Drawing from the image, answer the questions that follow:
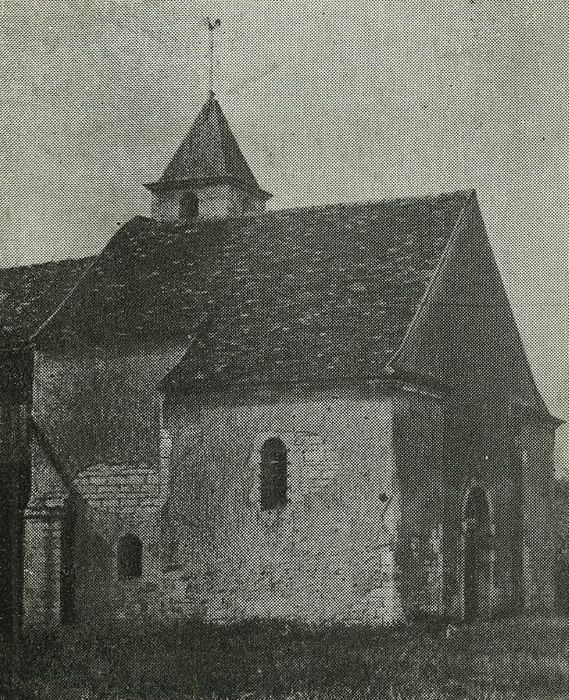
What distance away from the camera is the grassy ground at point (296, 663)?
623 inches

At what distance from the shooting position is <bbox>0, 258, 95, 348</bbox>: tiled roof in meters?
28.5

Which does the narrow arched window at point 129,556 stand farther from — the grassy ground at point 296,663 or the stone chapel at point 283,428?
the grassy ground at point 296,663

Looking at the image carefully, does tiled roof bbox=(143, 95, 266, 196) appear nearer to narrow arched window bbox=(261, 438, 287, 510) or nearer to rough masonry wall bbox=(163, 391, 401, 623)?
rough masonry wall bbox=(163, 391, 401, 623)

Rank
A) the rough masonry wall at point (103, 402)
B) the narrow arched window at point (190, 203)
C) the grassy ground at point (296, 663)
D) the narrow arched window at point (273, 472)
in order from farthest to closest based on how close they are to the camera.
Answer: the narrow arched window at point (190, 203), the rough masonry wall at point (103, 402), the narrow arched window at point (273, 472), the grassy ground at point (296, 663)

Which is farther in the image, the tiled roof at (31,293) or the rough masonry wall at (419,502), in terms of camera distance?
the tiled roof at (31,293)

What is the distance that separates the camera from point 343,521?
22.7 metres

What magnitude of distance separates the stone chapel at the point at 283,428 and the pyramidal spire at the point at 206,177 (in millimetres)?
8907

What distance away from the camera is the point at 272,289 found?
84.2 feet

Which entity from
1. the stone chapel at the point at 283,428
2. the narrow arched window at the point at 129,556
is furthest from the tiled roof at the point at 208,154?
the narrow arched window at the point at 129,556

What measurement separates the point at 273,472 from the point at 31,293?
965cm

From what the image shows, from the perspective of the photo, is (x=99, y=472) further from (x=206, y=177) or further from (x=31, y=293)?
(x=206, y=177)

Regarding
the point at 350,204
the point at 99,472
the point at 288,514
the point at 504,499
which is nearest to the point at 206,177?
the point at 350,204

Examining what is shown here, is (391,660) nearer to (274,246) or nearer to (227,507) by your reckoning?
(227,507)

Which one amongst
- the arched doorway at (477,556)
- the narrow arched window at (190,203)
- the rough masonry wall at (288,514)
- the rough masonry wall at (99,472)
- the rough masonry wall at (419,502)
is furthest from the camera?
the narrow arched window at (190,203)
